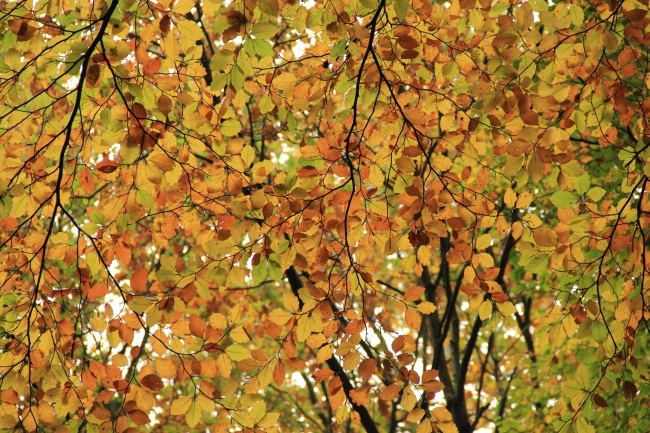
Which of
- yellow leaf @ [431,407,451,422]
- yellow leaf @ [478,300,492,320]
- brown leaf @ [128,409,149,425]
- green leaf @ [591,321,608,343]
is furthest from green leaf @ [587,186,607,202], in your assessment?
brown leaf @ [128,409,149,425]

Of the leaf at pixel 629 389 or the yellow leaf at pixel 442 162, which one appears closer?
the leaf at pixel 629 389

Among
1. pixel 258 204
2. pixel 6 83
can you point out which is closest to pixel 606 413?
pixel 258 204

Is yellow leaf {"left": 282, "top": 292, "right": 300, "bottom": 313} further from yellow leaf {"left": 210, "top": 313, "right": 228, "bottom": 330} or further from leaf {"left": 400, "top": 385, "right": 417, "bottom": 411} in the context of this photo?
leaf {"left": 400, "top": 385, "right": 417, "bottom": 411}

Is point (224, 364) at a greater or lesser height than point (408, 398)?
greater

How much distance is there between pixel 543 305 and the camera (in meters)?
11.1

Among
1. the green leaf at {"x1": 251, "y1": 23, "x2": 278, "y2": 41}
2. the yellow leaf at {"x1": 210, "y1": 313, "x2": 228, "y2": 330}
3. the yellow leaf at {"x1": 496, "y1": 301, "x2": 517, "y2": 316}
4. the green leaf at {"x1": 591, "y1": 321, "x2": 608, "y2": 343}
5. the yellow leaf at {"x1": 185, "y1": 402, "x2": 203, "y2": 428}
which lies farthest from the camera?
the yellow leaf at {"x1": 496, "y1": 301, "x2": 517, "y2": 316}

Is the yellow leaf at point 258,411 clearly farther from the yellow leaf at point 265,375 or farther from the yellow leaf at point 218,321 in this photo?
the yellow leaf at point 218,321

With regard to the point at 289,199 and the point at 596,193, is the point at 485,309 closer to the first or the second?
the point at 596,193

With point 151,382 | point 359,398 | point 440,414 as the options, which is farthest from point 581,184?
point 151,382

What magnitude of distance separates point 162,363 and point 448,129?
2030 millimetres

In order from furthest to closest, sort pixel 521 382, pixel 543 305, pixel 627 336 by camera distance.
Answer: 1. pixel 543 305
2. pixel 521 382
3. pixel 627 336

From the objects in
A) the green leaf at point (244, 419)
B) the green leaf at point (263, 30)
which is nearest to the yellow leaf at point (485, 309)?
the green leaf at point (244, 419)

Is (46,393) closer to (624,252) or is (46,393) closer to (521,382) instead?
(624,252)

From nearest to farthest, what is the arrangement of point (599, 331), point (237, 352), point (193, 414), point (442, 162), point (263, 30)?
point (263, 30) → point (193, 414) → point (237, 352) → point (599, 331) → point (442, 162)
